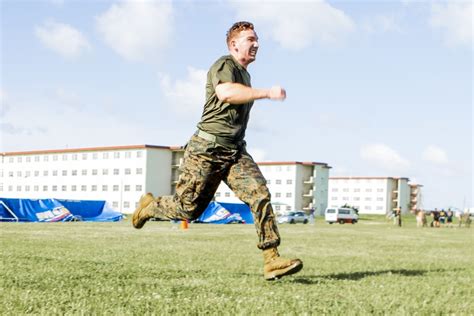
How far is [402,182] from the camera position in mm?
165125

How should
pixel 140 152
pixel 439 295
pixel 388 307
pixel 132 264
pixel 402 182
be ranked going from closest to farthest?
pixel 388 307 < pixel 439 295 < pixel 132 264 < pixel 140 152 < pixel 402 182

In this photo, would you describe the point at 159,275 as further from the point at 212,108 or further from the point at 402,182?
the point at 402,182

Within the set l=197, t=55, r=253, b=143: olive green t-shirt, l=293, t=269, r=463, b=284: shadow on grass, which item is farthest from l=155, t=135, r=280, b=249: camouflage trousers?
l=293, t=269, r=463, b=284: shadow on grass

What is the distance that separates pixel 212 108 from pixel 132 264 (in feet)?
8.10

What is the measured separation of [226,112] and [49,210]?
31.4 metres

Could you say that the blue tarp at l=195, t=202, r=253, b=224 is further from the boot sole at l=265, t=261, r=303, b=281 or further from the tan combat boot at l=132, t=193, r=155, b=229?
the boot sole at l=265, t=261, r=303, b=281

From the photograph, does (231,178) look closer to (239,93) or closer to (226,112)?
(226,112)

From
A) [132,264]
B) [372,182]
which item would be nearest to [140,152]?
[372,182]

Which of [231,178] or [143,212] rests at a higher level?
[231,178]

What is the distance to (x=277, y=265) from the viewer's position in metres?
5.41

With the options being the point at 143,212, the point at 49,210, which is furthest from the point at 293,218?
the point at 143,212

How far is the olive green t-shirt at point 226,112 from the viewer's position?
5281mm

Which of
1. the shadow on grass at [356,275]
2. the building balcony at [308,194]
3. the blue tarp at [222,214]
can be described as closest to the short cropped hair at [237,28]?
the shadow on grass at [356,275]

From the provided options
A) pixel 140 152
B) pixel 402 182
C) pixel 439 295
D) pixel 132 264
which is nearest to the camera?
pixel 439 295
